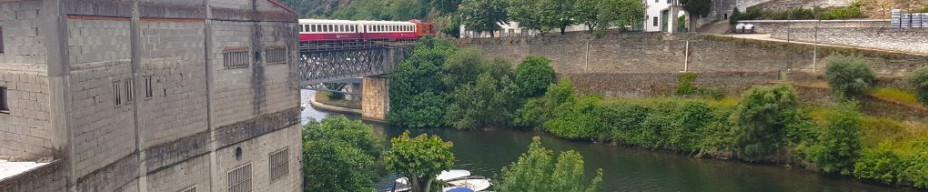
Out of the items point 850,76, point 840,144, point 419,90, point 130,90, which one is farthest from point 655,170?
point 130,90

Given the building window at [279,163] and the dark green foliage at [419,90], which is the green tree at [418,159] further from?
the dark green foliage at [419,90]

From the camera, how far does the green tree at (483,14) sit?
49.7 metres

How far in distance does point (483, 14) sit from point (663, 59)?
1282 cm

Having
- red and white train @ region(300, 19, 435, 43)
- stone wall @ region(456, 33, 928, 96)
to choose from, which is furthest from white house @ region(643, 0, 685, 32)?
red and white train @ region(300, 19, 435, 43)

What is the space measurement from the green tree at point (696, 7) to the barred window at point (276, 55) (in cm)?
2890

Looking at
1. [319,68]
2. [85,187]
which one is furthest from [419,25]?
[85,187]

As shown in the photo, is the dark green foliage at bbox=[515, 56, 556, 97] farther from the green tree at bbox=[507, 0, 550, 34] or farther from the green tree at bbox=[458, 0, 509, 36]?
the green tree at bbox=[458, 0, 509, 36]

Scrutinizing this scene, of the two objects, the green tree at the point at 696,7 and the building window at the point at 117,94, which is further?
the green tree at the point at 696,7

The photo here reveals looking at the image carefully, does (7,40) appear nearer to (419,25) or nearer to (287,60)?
(287,60)

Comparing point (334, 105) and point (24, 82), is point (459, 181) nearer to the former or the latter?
point (24, 82)

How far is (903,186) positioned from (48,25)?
26.2 metres

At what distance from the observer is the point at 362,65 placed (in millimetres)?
44656

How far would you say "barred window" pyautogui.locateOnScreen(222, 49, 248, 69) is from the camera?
1762 cm

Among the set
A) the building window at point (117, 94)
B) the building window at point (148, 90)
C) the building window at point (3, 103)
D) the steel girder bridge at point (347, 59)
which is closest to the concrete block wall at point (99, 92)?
the building window at point (117, 94)
